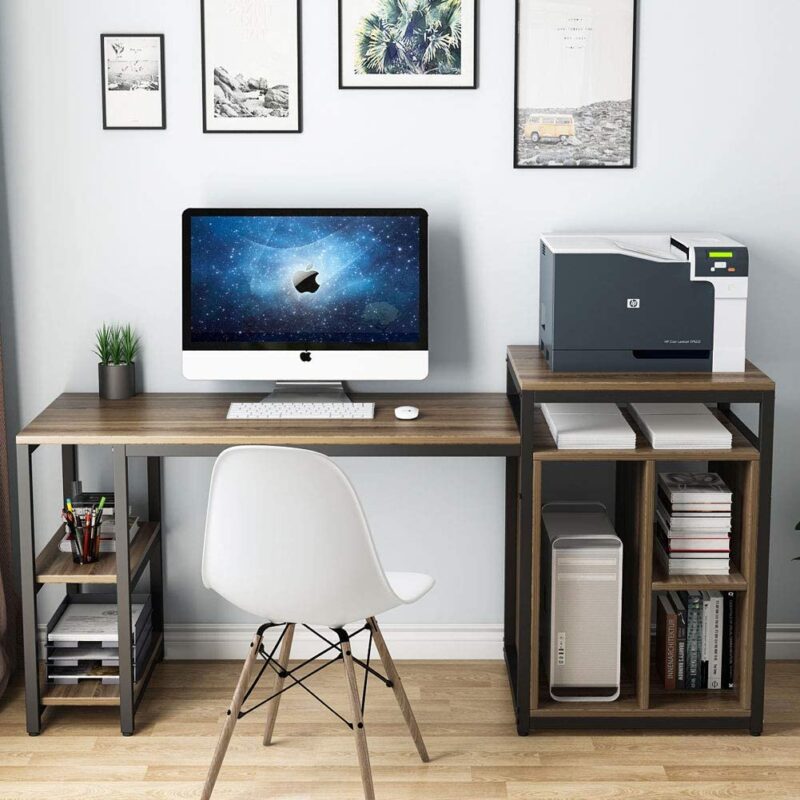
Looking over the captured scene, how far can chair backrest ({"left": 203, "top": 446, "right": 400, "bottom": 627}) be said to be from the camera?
242 cm

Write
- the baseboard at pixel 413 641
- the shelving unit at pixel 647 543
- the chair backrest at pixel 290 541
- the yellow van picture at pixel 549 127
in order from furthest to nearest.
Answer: the baseboard at pixel 413 641, the yellow van picture at pixel 549 127, the shelving unit at pixel 647 543, the chair backrest at pixel 290 541

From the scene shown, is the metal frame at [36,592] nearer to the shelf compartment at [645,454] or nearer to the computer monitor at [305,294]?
the computer monitor at [305,294]

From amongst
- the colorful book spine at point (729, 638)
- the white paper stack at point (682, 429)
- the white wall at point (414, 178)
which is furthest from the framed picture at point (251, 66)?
the colorful book spine at point (729, 638)

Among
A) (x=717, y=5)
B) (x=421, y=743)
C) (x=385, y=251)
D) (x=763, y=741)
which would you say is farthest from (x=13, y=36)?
(x=763, y=741)

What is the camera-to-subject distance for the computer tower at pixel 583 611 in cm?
302

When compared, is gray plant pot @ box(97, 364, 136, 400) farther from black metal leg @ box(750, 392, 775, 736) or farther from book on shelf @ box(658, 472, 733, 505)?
black metal leg @ box(750, 392, 775, 736)

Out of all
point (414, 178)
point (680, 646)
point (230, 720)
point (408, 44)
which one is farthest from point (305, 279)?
point (680, 646)

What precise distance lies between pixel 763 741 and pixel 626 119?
1.69m

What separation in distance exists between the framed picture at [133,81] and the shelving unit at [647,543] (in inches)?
47.1

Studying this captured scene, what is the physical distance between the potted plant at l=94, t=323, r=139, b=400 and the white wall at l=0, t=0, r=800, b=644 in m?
0.05

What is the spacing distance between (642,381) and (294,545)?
39.0 inches

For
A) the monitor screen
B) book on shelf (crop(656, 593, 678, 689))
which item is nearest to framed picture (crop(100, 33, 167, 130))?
the monitor screen

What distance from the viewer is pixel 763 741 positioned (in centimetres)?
305

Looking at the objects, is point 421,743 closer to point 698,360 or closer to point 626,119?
point 698,360
